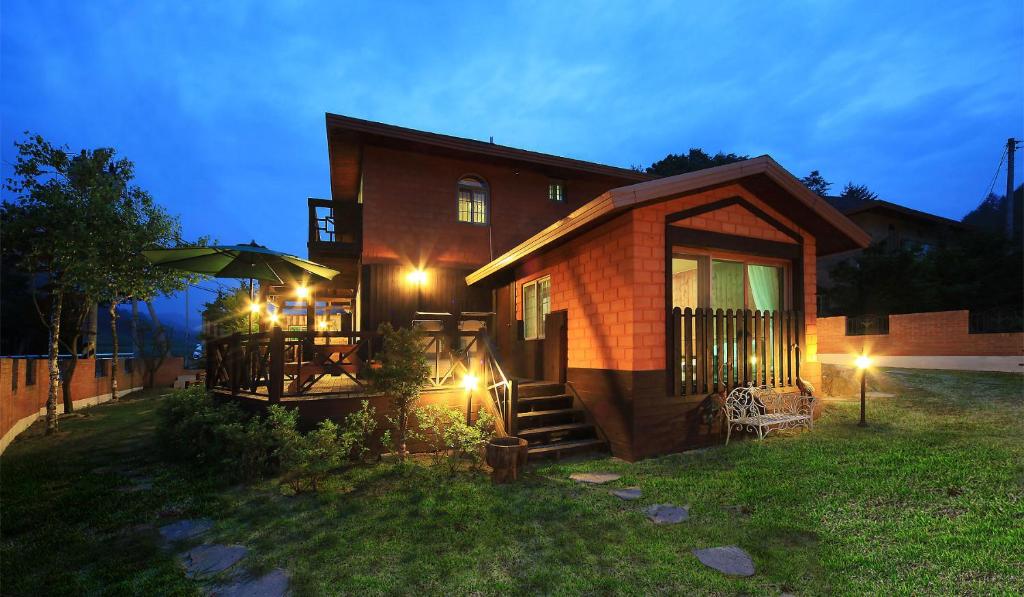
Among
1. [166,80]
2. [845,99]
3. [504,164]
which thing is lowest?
[504,164]

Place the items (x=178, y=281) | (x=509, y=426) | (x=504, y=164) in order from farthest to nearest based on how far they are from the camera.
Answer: (x=178, y=281) < (x=504, y=164) < (x=509, y=426)

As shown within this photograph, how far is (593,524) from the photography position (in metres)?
4.39

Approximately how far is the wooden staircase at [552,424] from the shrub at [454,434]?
0.59 metres

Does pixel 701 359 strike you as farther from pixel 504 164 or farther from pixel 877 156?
pixel 877 156

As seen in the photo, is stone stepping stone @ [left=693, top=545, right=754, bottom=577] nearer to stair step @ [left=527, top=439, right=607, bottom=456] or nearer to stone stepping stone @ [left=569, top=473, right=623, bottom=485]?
stone stepping stone @ [left=569, top=473, right=623, bottom=485]

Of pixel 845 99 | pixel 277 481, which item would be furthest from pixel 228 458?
pixel 845 99

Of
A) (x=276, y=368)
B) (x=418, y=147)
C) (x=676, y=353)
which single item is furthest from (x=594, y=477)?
(x=418, y=147)

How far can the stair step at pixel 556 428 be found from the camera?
6.98m

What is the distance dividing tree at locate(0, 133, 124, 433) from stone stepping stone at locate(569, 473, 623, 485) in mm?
11152

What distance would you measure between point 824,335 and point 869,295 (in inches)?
99.4

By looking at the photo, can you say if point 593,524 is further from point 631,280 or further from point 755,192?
point 755,192

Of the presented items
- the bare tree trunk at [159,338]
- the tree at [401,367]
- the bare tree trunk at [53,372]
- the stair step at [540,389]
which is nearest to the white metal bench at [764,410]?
the stair step at [540,389]

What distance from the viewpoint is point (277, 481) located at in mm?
6012

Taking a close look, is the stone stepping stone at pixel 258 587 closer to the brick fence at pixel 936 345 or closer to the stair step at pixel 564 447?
the stair step at pixel 564 447
